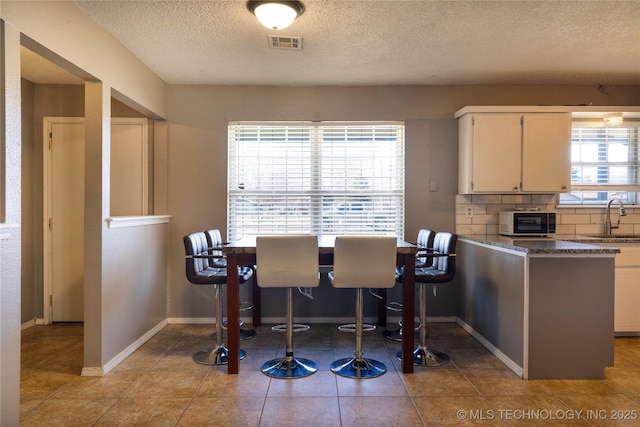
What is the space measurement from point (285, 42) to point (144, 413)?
2.66m

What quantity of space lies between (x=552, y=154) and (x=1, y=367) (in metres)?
4.28

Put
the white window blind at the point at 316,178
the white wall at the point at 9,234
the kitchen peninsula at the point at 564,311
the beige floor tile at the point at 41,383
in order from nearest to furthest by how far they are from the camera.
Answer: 1. the white wall at the point at 9,234
2. the beige floor tile at the point at 41,383
3. the kitchen peninsula at the point at 564,311
4. the white window blind at the point at 316,178

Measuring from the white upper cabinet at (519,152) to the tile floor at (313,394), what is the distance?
153 centimetres

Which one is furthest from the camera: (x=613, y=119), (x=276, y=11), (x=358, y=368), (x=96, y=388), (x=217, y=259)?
(x=613, y=119)

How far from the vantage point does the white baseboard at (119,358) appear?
267 cm

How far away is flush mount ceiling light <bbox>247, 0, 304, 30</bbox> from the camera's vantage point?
7.56ft

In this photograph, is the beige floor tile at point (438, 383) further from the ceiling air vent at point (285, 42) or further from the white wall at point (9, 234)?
the ceiling air vent at point (285, 42)

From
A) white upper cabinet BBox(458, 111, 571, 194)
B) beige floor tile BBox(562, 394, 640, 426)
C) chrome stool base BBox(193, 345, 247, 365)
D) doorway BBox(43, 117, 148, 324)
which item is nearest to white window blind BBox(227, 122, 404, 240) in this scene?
white upper cabinet BBox(458, 111, 571, 194)

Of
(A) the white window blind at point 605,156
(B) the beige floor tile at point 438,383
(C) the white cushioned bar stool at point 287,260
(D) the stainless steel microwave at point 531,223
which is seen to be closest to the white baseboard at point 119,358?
(C) the white cushioned bar stool at point 287,260

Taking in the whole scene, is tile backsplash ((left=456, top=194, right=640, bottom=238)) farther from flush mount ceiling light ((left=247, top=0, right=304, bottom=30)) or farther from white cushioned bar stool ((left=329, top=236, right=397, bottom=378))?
flush mount ceiling light ((left=247, top=0, right=304, bottom=30))

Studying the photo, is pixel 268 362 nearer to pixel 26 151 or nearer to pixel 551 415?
pixel 551 415

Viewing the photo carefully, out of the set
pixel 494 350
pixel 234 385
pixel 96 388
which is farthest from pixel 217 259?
pixel 494 350

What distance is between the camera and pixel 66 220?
389cm

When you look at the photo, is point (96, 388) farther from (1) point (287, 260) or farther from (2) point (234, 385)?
(1) point (287, 260)
